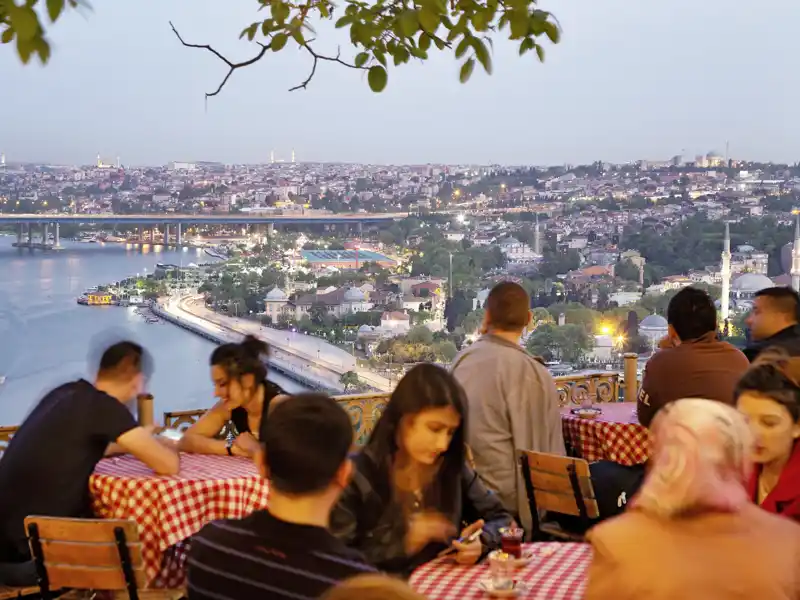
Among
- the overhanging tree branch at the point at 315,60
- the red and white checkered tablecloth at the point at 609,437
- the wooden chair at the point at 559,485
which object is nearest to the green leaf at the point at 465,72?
the overhanging tree branch at the point at 315,60

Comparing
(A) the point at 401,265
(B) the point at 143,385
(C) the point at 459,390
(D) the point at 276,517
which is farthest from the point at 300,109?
(D) the point at 276,517

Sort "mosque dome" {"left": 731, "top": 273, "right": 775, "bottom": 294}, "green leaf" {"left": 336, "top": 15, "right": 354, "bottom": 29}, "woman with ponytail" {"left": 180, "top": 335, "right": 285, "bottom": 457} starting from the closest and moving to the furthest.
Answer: "green leaf" {"left": 336, "top": 15, "right": 354, "bottom": 29}
"woman with ponytail" {"left": 180, "top": 335, "right": 285, "bottom": 457}
"mosque dome" {"left": 731, "top": 273, "right": 775, "bottom": 294}

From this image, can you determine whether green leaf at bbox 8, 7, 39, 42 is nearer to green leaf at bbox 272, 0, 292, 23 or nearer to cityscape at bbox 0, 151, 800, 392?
green leaf at bbox 272, 0, 292, 23

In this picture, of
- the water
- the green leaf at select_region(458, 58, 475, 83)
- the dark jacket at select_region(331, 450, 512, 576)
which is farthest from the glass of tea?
the water

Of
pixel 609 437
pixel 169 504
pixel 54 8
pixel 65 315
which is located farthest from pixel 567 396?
pixel 54 8

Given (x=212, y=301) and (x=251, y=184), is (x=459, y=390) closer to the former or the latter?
(x=212, y=301)

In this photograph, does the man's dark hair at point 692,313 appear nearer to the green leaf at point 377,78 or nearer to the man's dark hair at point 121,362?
the green leaf at point 377,78

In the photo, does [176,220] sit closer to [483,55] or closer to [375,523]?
[483,55]
